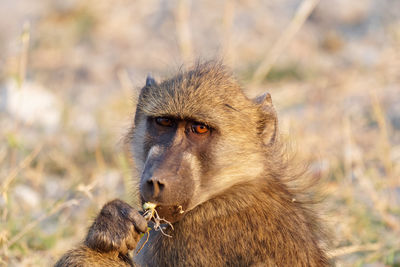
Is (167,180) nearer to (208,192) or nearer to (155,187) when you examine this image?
(155,187)

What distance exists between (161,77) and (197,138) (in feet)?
3.54

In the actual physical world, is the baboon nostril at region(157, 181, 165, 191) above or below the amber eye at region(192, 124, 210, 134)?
below

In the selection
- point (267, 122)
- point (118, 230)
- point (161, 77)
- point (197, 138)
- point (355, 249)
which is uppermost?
point (161, 77)

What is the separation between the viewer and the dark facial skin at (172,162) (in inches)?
94.2

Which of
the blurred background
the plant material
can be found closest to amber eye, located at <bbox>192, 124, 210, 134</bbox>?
the plant material

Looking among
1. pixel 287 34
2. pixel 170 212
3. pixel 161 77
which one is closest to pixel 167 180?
pixel 170 212

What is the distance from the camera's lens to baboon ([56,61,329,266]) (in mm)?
2445

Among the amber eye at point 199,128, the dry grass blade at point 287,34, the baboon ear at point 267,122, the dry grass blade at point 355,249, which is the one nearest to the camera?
the amber eye at point 199,128

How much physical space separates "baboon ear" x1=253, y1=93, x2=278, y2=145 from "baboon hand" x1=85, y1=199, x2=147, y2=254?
2.46 feet

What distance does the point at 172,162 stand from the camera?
2469mm

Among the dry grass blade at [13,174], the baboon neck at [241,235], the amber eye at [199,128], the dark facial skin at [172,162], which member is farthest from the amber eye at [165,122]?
the dry grass blade at [13,174]

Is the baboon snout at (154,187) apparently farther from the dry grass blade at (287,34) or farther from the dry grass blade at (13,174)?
the dry grass blade at (287,34)

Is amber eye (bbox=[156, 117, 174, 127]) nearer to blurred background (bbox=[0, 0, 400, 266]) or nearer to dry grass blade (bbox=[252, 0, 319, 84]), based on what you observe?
blurred background (bbox=[0, 0, 400, 266])

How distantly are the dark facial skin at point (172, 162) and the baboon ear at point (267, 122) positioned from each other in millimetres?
315
